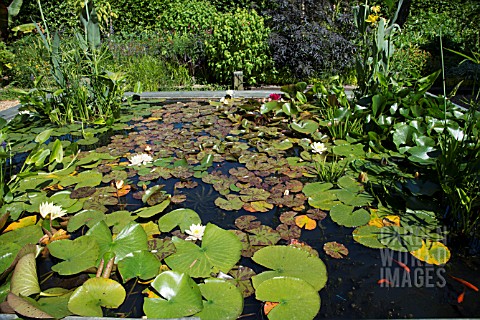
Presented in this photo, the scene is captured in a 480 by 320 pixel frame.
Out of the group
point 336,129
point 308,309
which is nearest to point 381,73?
point 336,129

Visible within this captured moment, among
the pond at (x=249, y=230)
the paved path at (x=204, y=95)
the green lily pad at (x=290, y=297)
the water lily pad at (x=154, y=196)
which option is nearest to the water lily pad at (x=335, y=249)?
the pond at (x=249, y=230)

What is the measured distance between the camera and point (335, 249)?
5.48ft

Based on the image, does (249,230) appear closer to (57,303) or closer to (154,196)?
(154,196)

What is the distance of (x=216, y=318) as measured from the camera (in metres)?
1.30

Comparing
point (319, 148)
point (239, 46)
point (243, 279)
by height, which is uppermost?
point (239, 46)

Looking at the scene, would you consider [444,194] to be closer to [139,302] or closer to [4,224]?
[139,302]

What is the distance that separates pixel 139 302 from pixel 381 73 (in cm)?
243

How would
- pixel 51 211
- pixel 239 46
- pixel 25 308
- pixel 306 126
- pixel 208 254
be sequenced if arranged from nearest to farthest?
1. pixel 25 308
2. pixel 208 254
3. pixel 51 211
4. pixel 306 126
5. pixel 239 46

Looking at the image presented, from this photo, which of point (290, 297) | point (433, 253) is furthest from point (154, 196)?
point (433, 253)

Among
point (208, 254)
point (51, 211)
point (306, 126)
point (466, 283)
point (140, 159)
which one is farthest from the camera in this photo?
point (306, 126)

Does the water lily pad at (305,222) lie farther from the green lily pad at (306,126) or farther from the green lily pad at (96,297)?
the green lily pad at (306,126)

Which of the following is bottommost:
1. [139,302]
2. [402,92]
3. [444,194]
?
[139,302]

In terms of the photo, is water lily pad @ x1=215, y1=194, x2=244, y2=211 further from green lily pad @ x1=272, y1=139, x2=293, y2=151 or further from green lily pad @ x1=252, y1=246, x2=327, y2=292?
green lily pad @ x1=272, y1=139, x2=293, y2=151

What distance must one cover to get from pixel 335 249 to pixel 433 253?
399 millimetres
